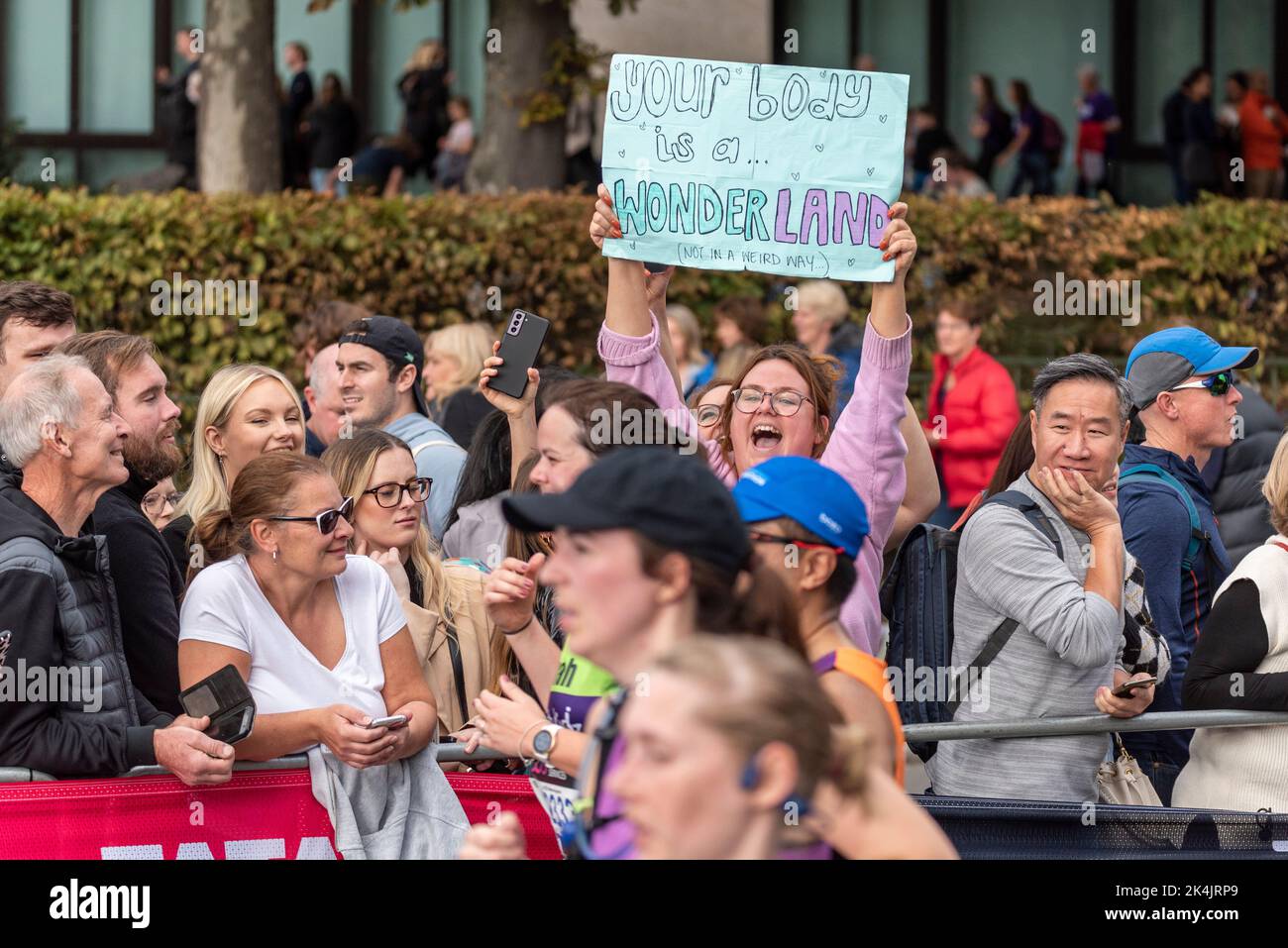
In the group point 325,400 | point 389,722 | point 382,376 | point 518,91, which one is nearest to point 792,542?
point 389,722

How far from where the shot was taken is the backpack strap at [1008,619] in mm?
4887

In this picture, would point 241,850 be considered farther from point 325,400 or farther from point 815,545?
point 325,400

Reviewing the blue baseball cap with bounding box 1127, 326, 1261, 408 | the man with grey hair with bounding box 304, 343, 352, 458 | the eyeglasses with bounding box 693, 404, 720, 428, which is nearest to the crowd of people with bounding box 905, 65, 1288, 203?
the man with grey hair with bounding box 304, 343, 352, 458

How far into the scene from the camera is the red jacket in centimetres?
991

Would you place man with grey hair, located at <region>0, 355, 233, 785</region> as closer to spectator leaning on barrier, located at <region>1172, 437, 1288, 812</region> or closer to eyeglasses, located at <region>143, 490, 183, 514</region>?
eyeglasses, located at <region>143, 490, 183, 514</region>

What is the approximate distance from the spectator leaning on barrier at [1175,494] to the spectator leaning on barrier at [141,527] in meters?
2.79

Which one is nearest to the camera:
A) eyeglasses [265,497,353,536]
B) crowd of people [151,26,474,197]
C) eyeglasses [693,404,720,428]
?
eyeglasses [265,497,353,536]

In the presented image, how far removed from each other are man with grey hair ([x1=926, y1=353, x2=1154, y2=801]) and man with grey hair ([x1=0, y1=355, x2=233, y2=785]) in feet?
6.67

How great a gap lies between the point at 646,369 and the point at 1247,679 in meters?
1.90

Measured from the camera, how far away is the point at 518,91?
14.1 metres

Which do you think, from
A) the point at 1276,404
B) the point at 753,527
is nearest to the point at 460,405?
the point at 753,527

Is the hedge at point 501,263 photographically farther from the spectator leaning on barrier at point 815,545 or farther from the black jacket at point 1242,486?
the spectator leaning on barrier at point 815,545
